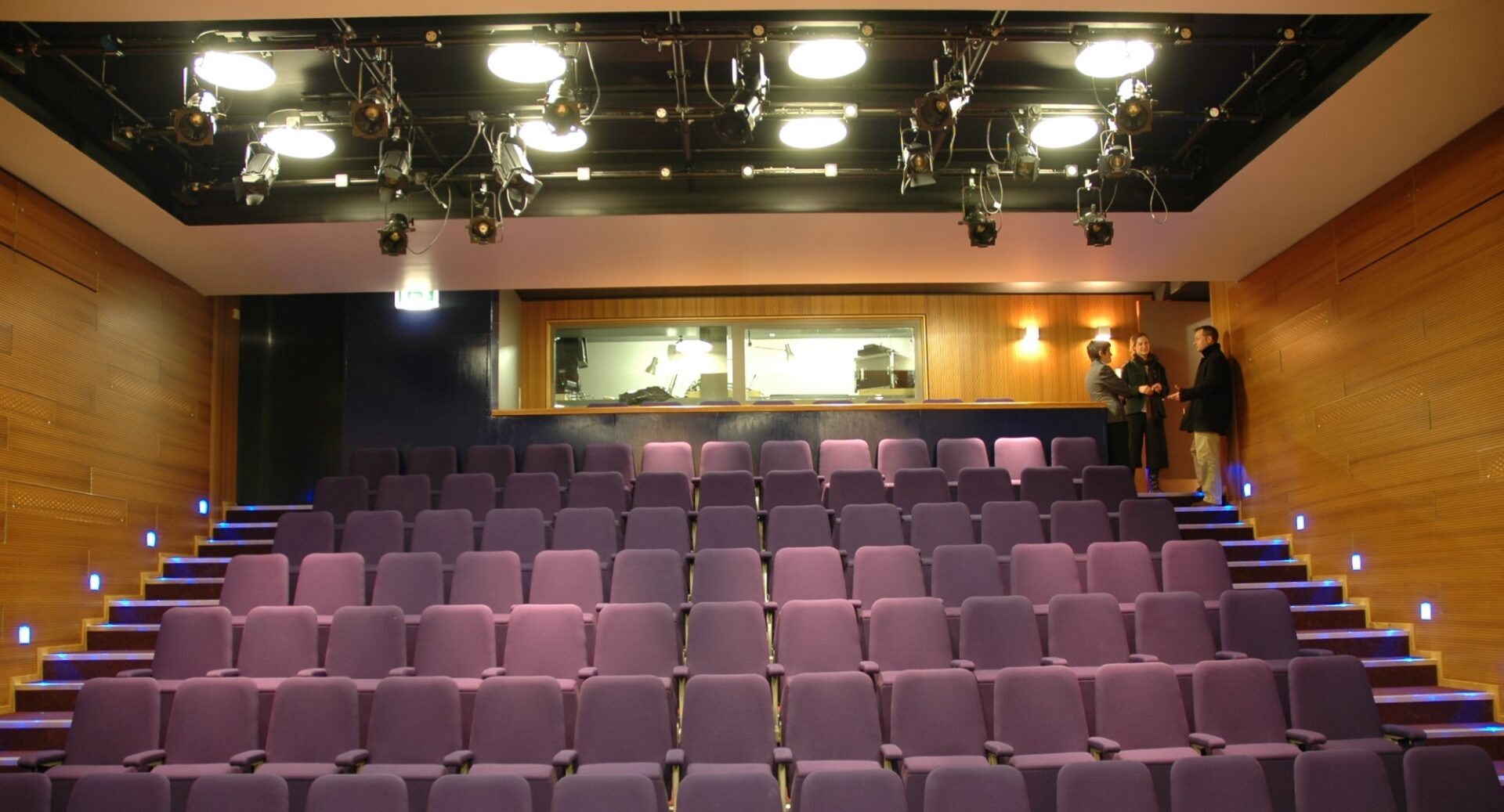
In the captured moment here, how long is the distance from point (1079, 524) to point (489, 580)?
2565mm

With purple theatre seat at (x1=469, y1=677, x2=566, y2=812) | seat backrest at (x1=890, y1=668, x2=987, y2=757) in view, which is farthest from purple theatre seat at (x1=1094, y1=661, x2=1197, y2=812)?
purple theatre seat at (x1=469, y1=677, x2=566, y2=812)

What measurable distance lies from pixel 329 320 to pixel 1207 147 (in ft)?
17.6

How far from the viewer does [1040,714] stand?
3.24 metres

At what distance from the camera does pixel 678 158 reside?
16.7 feet

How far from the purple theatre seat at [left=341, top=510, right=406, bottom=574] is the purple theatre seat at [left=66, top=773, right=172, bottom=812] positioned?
7.17ft

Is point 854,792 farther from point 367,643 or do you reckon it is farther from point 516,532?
point 516,532

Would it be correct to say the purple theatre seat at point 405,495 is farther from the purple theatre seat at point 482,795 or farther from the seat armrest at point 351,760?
the purple theatre seat at point 482,795

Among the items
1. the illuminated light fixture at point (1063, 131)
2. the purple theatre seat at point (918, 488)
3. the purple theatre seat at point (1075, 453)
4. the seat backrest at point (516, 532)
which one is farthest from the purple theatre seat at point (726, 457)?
the illuminated light fixture at point (1063, 131)

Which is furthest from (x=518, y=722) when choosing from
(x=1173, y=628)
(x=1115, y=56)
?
(x=1115, y=56)

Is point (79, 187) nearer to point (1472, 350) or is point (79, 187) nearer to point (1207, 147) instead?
point (1207, 147)

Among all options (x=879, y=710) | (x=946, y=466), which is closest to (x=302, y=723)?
(x=879, y=710)

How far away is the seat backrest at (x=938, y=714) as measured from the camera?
3.21 m

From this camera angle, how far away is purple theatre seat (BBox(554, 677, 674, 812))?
3166mm

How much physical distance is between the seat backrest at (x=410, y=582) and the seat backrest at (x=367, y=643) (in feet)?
1.50
